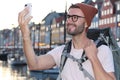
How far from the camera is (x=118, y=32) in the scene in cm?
8269

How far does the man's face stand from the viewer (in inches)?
168

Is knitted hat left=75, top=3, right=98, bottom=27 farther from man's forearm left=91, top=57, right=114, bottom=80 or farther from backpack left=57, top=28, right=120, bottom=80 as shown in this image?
man's forearm left=91, top=57, right=114, bottom=80

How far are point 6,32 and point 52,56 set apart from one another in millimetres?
179103

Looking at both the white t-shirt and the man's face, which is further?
the man's face

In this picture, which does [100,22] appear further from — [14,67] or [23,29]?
[23,29]

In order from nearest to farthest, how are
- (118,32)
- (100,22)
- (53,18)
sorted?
(118,32) → (100,22) → (53,18)

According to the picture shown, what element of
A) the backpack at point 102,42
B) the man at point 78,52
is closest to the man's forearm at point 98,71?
the man at point 78,52

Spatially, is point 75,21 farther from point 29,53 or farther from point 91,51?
point 29,53

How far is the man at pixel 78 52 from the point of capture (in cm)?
407

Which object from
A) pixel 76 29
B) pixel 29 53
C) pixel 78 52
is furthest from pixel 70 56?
pixel 29 53

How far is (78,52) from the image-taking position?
14.2 feet

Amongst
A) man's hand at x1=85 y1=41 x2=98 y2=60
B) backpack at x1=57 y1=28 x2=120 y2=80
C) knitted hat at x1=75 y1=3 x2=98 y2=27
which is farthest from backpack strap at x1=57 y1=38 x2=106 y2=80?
knitted hat at x1=75 y1=3 x2=98 y2=27

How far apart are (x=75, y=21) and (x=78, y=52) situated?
275 mm

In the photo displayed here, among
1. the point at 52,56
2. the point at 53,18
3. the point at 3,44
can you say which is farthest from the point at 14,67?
the point at 3,44
